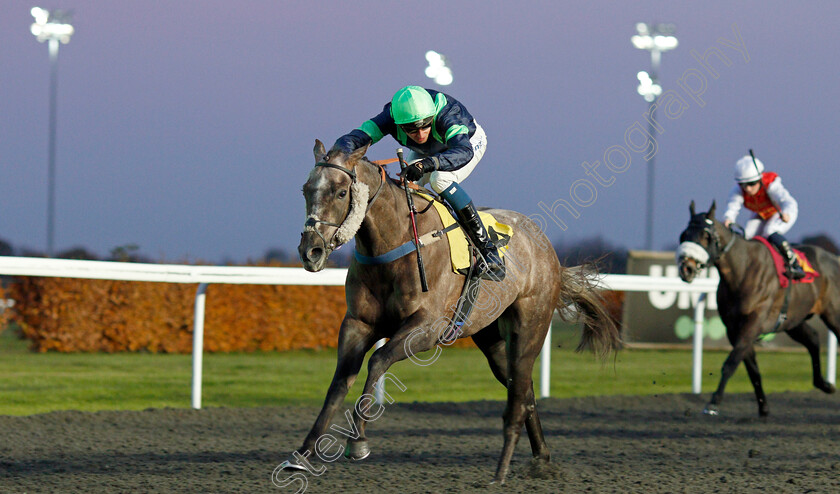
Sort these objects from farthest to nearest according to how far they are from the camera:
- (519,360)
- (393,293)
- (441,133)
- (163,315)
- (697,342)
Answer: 1. (163,315)
2. (697,342)
3. (519,360)
4. (441,133)
5. (393,293)

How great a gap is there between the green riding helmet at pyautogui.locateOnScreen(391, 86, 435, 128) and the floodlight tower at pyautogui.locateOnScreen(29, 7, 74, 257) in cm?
1742

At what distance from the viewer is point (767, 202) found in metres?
7.42

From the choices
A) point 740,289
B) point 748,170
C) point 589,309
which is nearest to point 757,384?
point 740,289

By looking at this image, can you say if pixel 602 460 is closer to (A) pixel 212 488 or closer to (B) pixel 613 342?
(B) pixel 613 342

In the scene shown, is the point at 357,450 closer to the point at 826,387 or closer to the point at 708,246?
the point at 708,246

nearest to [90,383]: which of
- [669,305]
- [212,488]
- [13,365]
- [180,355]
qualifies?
[13,365]

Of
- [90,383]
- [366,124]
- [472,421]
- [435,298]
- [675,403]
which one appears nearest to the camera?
[435,298]

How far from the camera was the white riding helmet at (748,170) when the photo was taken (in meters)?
7.18

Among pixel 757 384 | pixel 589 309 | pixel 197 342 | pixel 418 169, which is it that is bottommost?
pixel 757 384

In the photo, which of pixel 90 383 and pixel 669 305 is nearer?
pixel 90 383

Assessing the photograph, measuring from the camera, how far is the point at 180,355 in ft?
33.8

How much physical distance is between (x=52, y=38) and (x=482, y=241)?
18972mm

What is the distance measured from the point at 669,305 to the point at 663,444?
768 cm

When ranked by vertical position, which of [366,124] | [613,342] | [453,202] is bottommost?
[613,342]
